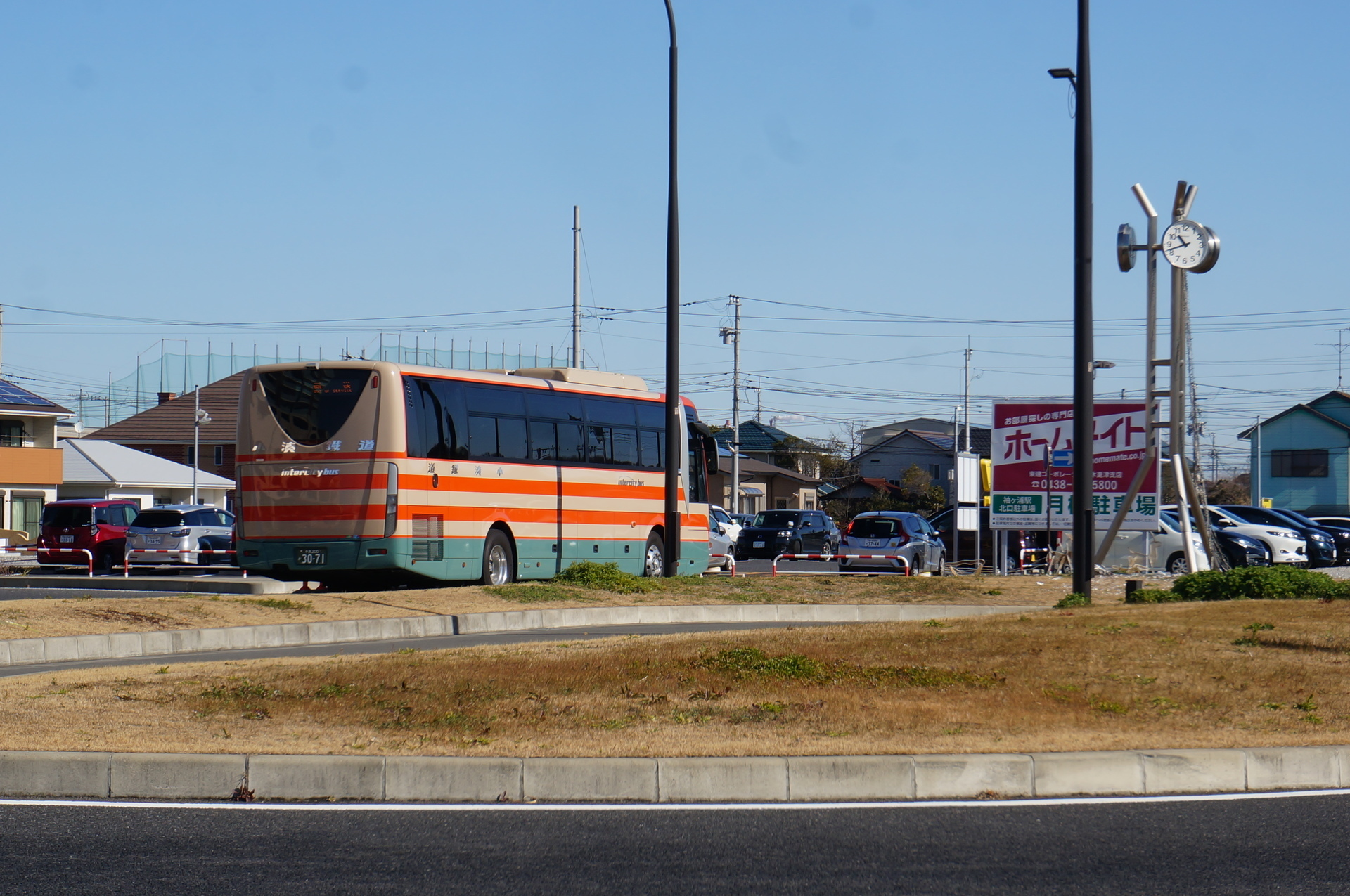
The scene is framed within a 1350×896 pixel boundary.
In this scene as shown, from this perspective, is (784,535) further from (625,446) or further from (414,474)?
(414,474)

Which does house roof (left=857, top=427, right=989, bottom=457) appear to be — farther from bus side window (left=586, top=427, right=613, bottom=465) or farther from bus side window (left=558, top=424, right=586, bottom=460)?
bus side window (left=558, top=424, right=586, bottom=460)

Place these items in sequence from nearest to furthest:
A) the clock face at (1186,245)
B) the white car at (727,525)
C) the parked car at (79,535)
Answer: the clock face at (1186,245), the parked car at (79,535), the white car at (727,525)

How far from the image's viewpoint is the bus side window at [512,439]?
2325 centimetres

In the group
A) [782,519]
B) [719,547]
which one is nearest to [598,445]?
[719,547]

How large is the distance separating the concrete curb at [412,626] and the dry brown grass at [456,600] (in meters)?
0.49

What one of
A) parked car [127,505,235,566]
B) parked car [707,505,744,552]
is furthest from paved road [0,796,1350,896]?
parked car [707,505,744,552]

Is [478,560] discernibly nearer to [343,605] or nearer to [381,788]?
[343,605]

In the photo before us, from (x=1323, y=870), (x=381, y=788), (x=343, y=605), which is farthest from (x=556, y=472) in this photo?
(x=1323, y=870)

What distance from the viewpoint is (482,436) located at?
74.8 feet

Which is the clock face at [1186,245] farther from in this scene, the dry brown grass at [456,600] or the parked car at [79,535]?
the parked car at [79,535]

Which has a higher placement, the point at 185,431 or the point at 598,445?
the point at 185,431

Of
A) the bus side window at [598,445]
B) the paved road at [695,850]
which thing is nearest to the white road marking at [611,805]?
the paved road at [695,850]

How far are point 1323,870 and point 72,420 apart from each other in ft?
321

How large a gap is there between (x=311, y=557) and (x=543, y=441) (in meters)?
4.76
